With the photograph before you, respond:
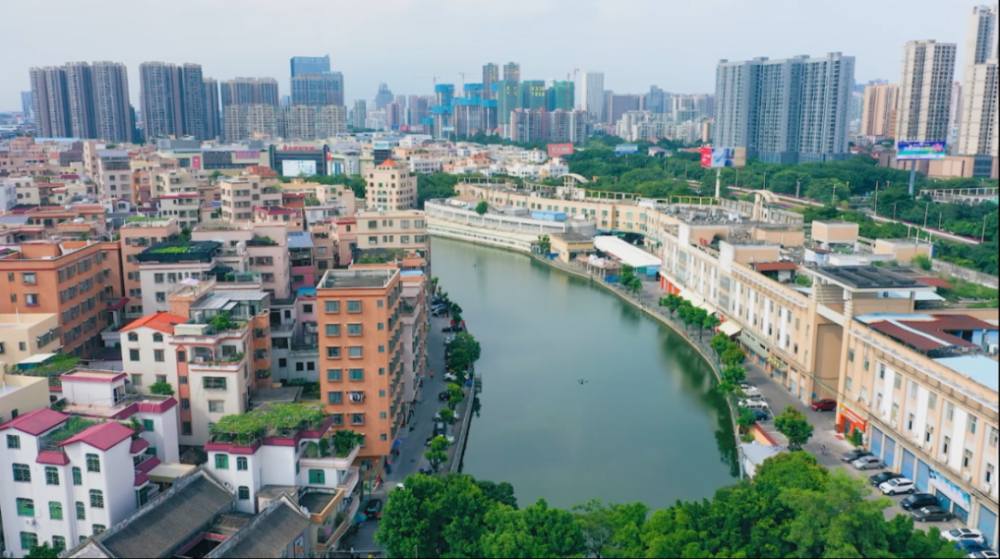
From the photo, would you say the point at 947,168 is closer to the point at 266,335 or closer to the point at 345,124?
the point at 266,335

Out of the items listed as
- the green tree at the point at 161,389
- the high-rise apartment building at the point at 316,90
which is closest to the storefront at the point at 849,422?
the green tree at the point at 161,389

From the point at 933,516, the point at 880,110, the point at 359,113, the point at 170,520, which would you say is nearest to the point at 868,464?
the point at 933,516

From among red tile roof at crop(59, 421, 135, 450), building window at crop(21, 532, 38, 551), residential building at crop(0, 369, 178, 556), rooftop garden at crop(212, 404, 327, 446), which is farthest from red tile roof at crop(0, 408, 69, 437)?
rooftop garden at crop(212, 404, 327, 446)

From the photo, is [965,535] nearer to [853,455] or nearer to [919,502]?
[919,502]

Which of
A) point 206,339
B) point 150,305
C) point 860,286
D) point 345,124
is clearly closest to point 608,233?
point 860,286

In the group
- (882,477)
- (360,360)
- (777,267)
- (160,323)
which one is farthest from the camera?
(777,267)

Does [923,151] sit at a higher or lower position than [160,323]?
higher
